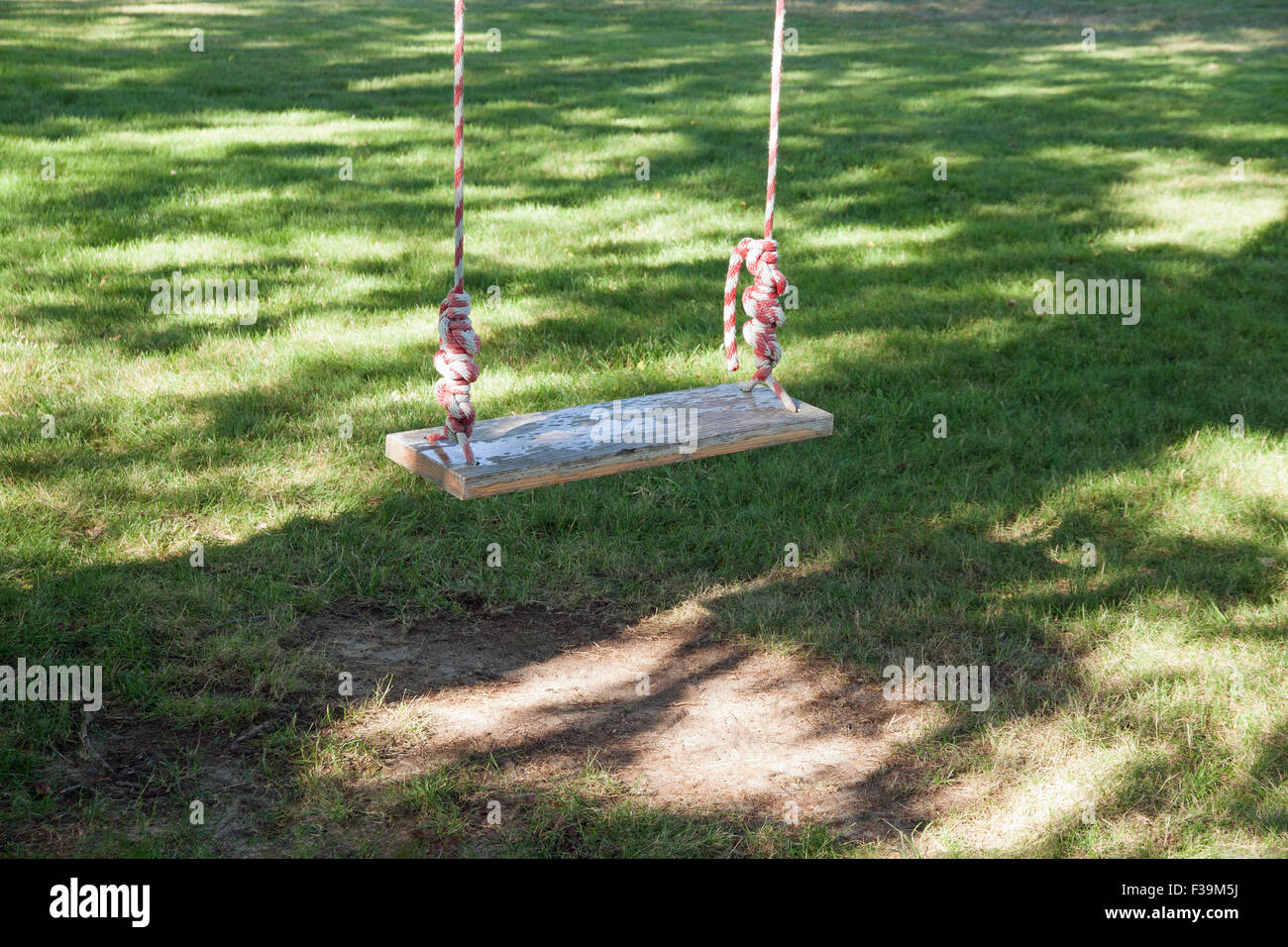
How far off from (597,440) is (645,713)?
1.01 meters

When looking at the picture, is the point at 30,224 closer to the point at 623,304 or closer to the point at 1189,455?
the point at 623,304

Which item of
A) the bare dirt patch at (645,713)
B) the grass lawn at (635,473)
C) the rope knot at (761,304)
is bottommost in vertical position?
the bare dirt patch at (645,713)

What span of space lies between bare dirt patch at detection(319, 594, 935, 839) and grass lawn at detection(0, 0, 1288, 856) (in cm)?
7

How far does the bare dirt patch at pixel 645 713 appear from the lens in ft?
13.4

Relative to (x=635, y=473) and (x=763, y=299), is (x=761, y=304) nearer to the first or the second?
(x=763, y=299)

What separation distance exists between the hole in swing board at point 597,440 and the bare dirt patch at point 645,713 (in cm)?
89

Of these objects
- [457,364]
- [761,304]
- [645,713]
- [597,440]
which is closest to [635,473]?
[761,304]

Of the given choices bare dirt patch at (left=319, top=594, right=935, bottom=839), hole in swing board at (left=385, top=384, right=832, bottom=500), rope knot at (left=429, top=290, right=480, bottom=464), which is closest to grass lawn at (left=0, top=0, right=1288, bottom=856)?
bare dirt patch at (left=319, top=594, right=935, bottom=839)

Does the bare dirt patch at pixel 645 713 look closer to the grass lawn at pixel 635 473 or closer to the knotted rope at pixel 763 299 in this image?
the grass lawn at pixel 635 473

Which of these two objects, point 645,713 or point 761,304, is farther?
point 761,304

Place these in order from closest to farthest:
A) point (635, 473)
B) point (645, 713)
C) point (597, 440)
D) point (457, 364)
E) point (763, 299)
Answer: point (457, 364)
point (597, 440)
point (645, 713)
point (763, 299)
point (635, 473)

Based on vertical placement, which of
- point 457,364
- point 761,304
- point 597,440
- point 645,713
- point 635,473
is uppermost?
point 761,304

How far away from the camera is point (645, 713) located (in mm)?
4465

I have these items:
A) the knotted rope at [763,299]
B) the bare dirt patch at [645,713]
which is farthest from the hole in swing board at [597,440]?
the bare dirt patch at [645,713]
